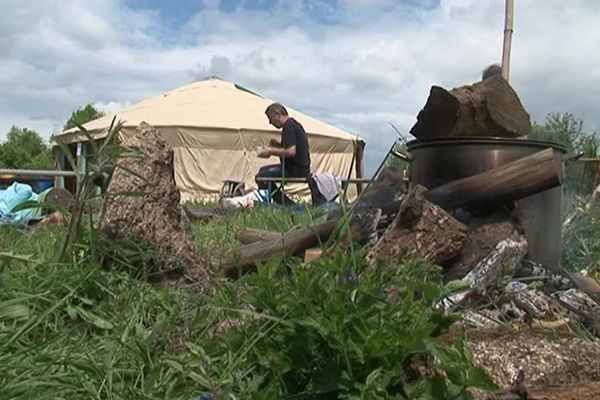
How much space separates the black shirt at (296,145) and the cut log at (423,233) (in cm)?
380

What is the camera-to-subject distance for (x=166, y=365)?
1460 millimetres

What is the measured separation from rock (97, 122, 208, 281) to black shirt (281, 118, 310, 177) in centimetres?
381

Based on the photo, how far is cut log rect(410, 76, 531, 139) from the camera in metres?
3.11

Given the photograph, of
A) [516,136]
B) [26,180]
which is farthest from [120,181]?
[26,180]

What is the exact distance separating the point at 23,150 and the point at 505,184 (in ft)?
95.7

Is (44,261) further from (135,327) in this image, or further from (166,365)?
(166,365)

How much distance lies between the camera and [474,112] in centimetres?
315

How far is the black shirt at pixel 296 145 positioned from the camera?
6359 millimetres

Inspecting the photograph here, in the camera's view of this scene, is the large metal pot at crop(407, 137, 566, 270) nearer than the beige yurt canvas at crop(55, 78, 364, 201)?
Yes

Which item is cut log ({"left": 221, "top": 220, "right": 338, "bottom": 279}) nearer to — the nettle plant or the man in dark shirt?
the nettle plant

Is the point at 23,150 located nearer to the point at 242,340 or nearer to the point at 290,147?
the point at 290,147

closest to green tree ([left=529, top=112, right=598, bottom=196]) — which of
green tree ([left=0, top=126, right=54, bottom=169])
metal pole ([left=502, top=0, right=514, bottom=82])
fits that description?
metal pole ([left=502, top=0, right=514, bottom=82])

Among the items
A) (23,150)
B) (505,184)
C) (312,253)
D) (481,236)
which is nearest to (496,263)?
(481,236)

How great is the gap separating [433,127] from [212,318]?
1.80 m
